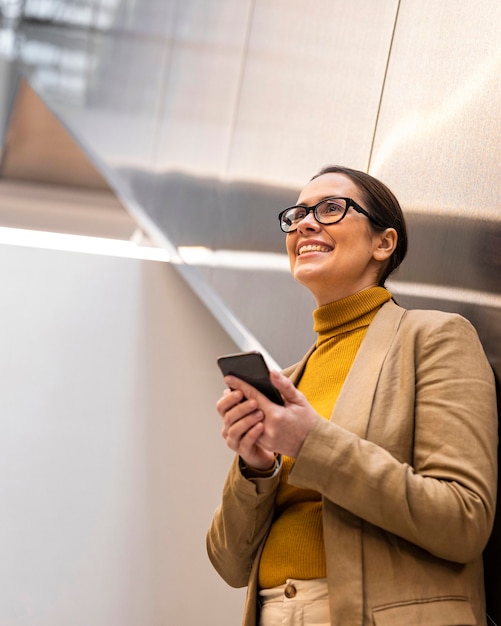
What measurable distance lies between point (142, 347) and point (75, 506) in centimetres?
160

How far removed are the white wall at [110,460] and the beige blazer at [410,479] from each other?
615 centimetres

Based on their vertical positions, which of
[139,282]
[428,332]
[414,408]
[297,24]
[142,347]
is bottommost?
[142,347]

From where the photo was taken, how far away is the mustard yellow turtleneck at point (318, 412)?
2.05 metres

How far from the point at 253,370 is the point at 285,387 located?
3.5 inches

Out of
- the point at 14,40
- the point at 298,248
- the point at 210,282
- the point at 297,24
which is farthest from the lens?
the point at 14,40

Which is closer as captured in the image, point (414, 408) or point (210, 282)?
point (414, 408)

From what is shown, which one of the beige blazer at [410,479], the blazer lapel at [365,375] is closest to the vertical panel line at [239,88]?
the blazer lapel at [365,375]

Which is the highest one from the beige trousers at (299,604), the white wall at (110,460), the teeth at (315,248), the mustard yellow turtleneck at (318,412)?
the teeth at (315,248)

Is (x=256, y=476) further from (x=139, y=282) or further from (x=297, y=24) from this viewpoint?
(x=139, y=282)

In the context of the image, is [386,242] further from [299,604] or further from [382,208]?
[299,604]

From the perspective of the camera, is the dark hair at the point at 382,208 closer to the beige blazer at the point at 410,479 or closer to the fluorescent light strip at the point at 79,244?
the beige blazer at the point at 410,479

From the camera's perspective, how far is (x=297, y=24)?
4641mm

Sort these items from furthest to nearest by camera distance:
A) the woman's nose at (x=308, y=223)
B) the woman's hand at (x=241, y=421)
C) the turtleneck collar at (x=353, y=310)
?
the woman's nose at (x=308, y=223)
the turtleneck collar at (x=353, y=310)
the woman's hand at (x=241, y=421)

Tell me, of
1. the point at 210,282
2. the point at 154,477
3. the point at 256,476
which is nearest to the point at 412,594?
the point at 256,476
